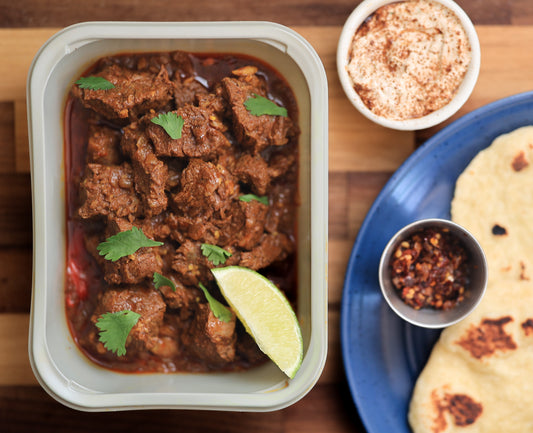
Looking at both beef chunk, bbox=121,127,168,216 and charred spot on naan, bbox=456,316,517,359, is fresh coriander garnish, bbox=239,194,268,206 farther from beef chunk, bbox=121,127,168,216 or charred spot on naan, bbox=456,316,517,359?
charred spot on naan, bbox=456,316,517,359

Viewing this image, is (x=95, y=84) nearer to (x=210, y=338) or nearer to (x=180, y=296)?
(x=180, y=296)

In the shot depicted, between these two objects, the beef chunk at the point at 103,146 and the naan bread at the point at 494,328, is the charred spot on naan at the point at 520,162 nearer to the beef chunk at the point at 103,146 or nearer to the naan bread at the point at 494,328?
the naan bread at the point at 494,328

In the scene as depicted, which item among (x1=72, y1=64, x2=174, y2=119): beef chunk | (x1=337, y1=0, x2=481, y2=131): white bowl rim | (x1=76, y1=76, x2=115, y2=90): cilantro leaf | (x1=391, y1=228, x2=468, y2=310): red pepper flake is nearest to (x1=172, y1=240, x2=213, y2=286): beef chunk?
(x1=72, y1=64, x2=174, y2=119): beef chunk

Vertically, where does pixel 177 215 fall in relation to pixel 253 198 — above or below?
below

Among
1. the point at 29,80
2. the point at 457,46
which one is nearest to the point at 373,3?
the point at 457,46

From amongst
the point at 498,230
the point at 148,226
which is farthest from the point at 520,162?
the point at 148,226

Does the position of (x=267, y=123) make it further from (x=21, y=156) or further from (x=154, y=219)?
(x=21, y=156)
